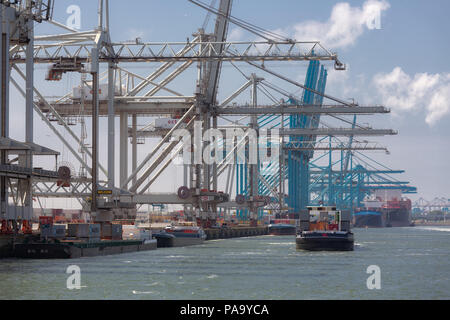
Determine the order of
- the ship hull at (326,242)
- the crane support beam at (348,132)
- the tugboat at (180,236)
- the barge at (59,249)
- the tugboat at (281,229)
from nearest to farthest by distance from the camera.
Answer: the barge at (59,249) < the ship hull at (326,242) < the tugboat at (180,236) < the crane support beam at (348,132) < the tugboat at (281,229)

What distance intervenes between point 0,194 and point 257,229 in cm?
7938

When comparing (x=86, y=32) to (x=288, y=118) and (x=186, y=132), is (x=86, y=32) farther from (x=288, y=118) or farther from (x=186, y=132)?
(x=288, y=118)

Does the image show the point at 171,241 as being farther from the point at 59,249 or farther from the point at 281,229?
the point at 281,229

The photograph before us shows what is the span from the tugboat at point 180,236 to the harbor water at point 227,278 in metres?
21.5

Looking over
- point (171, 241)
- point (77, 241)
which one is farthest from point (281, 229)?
point (77, 241)

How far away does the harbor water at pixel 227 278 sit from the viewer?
34.9 metres

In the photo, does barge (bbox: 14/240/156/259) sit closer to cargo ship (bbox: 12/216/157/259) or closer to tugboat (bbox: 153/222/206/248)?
cargo ship (bbox: 12/216/157/259)

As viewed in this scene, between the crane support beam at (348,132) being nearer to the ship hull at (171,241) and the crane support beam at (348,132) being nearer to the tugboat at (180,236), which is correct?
the tugboat at (180,236)

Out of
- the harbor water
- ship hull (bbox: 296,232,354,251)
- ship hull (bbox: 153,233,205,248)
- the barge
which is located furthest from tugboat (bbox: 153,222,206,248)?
the harbor water

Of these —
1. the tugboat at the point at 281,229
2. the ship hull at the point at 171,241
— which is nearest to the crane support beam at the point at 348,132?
the tugboat at the point at 281,229

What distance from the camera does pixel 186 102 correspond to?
9475 cm

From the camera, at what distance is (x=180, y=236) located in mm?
84812

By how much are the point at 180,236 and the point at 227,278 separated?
4344 cm

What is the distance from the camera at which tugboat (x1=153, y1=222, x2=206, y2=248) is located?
265ft
